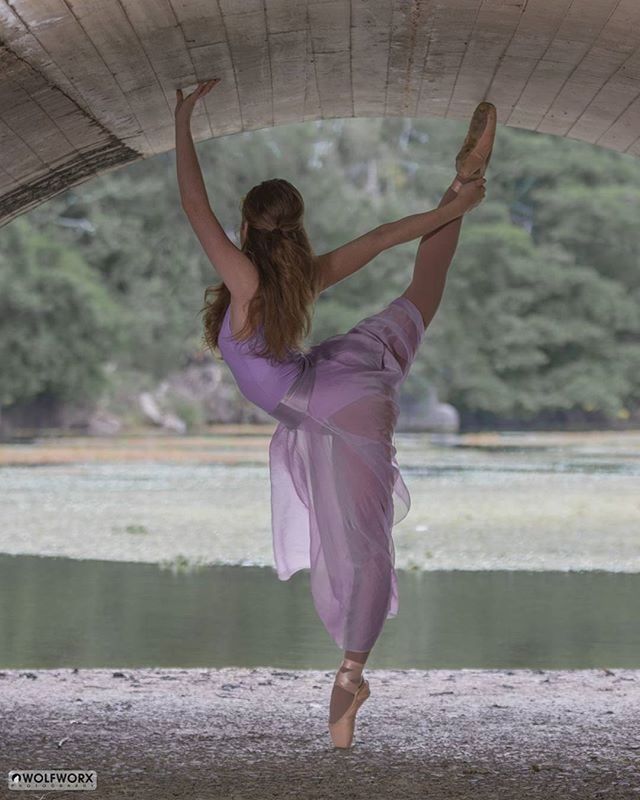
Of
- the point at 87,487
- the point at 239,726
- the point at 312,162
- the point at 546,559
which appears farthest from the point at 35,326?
the point at 239,726

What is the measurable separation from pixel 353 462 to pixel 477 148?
3.48 ft

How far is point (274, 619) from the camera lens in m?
9.27

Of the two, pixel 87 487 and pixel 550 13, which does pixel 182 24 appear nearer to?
pixel 550 13

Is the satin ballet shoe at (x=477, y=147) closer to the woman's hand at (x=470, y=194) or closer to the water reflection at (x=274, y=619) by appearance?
the woman's hand at (x=470, y=194)

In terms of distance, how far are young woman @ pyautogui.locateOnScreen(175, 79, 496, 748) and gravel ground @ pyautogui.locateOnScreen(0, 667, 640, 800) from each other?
54 centimetres

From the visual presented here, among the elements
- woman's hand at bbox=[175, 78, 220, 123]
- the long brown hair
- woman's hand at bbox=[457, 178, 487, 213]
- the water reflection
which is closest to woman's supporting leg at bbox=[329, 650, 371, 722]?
the long brown hair

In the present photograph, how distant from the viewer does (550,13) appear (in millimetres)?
4465

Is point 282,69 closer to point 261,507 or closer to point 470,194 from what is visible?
point 470,194

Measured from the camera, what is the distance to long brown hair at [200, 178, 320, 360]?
12.8 feet

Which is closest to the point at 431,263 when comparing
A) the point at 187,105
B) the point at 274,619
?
the point at 187,105

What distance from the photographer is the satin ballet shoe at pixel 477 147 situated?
167 inches

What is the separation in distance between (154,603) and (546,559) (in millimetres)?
4198

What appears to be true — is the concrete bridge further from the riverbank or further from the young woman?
the riverbank

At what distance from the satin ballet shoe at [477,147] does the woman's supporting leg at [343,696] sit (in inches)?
55.3
